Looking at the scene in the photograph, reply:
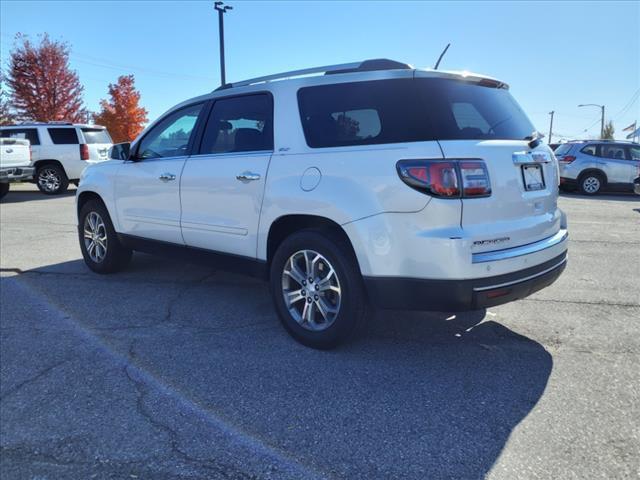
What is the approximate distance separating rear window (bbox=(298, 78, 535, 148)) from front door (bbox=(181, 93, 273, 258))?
1.60 feet

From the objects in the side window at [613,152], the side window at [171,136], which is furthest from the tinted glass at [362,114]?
the side window at [613,152]

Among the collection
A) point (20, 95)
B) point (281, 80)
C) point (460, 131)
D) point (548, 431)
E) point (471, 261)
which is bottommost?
point (548, 431)

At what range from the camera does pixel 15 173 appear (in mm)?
13391

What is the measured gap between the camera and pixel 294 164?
3.64 metres

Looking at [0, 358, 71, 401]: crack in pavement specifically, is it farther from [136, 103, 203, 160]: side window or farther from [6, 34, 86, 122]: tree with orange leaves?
[6, 34, 86, 122]: tree with orange leaves

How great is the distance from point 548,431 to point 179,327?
2.78m

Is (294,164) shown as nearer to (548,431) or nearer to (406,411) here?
(406,411)

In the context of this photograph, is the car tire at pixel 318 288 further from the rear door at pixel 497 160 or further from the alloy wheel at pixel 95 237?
the alloy wheel at pixel 95 237

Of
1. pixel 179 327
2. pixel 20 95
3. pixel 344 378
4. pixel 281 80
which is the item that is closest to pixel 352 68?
pixel 281 80

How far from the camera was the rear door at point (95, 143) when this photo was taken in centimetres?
1485

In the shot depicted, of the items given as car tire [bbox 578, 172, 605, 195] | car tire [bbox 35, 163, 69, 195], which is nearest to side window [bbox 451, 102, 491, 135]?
car tire [bbox 578, 172, 605, 195]

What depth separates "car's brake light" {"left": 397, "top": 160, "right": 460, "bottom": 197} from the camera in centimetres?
297

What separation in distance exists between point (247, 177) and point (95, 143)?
12862 millimetres

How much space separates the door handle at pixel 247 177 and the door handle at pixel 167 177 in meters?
0.96
